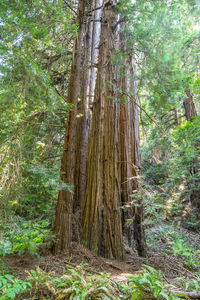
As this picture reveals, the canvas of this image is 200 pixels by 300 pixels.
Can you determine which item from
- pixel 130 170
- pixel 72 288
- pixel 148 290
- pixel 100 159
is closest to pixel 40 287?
pixel 72 288

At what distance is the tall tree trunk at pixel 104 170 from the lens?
4188 mm

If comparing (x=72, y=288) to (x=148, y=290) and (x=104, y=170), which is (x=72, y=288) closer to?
(x=148, y=290)

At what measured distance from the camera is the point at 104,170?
4773 mm

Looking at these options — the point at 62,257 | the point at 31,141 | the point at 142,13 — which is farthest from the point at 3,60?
the point at 142,13

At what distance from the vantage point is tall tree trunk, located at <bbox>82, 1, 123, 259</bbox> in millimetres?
4188

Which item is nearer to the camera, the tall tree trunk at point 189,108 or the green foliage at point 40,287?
the green foliage at point 40,287

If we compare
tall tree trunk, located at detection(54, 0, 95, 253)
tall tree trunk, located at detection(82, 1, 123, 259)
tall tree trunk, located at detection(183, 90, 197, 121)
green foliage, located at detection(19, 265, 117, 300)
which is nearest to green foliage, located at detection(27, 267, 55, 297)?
green foliage, located at detection(19, 265, 117, 300)

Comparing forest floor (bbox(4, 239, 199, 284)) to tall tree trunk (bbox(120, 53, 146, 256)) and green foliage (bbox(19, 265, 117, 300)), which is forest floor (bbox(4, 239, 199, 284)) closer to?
green foliage (bbox(19, 265, 117, 300))

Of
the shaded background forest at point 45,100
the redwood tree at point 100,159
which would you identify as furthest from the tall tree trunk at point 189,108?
the redwood tree at point 100,159

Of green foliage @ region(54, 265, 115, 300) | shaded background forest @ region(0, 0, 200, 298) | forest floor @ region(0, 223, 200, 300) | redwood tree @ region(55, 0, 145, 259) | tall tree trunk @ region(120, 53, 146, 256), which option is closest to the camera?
green foliage @ region(54, 265, 115, 300)

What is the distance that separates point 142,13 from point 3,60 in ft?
13.3

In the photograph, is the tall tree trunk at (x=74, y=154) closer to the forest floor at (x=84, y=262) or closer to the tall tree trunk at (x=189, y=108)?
the forest floor at (x=84, y=262)

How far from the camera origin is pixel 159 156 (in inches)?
424

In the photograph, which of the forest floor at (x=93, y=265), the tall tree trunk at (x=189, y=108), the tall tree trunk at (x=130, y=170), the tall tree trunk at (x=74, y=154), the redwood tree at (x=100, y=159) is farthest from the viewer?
the tall tree trunk at (x=189, y=108)
